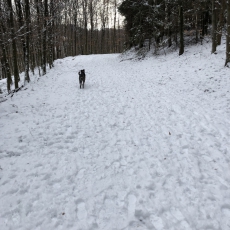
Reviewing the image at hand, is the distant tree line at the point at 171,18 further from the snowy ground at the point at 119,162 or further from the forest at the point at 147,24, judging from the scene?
the snowy ground at the point at 119,162

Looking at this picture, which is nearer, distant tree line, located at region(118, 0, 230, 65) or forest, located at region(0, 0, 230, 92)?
forest, located at region(0, 0, 230, 92)

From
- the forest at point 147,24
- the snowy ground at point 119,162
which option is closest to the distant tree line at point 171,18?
the forest at point 147,24

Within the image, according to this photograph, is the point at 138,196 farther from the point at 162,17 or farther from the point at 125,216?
the point at 162,17

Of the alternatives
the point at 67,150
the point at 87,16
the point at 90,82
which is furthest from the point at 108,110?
the point at 87,16

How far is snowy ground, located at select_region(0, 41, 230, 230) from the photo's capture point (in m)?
3.22

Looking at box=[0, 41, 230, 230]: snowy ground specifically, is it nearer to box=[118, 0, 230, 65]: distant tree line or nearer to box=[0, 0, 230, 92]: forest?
box=[0, 0, 230, 92]: forest

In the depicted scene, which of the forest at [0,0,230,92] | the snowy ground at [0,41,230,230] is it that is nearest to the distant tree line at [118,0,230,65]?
the forest at [0,0,230,92]

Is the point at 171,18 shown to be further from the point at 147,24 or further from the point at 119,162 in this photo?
the point at 119,162

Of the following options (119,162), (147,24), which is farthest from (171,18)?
(119,162)

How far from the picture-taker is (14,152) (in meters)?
5.01

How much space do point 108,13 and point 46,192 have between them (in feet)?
144

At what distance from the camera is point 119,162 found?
4738 mm

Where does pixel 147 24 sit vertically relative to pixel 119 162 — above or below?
above

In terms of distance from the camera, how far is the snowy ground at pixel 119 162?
3.22 meters
